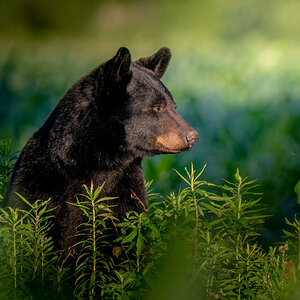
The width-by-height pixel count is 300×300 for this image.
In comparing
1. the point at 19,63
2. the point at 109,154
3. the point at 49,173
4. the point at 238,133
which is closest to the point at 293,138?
the point at 238,133

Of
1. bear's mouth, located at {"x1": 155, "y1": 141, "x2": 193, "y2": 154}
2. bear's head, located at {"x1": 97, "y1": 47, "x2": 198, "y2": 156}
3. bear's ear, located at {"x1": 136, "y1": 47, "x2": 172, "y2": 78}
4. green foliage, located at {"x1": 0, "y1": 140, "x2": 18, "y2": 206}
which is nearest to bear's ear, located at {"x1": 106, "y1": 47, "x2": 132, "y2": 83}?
bear's head, located at {"x1": 97, "y1": 47, "x2": 198, "y2": 156}

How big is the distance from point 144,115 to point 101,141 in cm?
27

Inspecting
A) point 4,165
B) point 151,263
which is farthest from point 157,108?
point 151,263

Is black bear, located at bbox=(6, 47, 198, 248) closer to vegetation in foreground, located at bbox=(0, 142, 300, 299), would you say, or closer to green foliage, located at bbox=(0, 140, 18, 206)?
green foliage, located at bbox=(0, 140, 18, 206)

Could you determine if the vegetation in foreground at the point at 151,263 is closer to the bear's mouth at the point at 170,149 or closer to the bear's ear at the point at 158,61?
the bear's mouth at the point at 170,149

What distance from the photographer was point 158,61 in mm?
3955

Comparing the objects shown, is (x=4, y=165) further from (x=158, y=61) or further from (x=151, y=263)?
(x=151, y=263)

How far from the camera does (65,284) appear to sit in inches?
100

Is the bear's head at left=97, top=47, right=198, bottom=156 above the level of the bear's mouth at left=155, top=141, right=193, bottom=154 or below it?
above

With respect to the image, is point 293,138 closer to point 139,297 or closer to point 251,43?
point 251,43

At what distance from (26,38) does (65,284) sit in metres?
4.43

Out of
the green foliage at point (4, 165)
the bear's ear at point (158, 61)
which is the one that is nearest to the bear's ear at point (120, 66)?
the bear's ear at point (158, 61)

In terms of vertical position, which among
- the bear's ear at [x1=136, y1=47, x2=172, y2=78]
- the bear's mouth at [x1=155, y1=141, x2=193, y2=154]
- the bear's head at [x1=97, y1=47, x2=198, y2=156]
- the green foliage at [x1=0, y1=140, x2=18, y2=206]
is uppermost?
the bear's ear at [x1=136, y1=47, x2=172, y2=78]

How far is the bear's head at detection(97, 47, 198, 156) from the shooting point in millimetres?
3477
